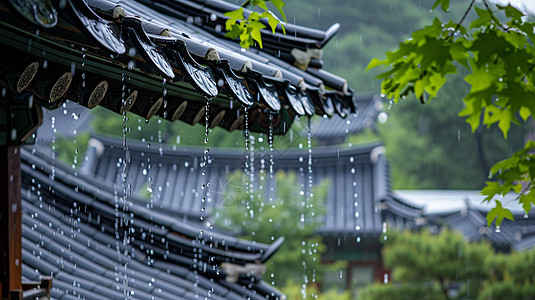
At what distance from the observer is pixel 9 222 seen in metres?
4.05

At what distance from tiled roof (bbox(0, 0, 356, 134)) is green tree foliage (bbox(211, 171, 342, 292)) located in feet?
29.3

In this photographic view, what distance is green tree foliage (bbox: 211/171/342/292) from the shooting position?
1398cm

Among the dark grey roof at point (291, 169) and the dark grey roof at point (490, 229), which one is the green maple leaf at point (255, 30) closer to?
the dark grey roof at point (291, 169)

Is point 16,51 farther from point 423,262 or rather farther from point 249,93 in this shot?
point 423,262

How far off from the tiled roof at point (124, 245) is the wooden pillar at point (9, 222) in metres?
1.08

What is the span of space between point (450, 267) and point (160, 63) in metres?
12.9

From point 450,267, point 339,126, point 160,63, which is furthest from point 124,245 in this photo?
point 339,126

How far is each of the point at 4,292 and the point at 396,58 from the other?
2608 mm

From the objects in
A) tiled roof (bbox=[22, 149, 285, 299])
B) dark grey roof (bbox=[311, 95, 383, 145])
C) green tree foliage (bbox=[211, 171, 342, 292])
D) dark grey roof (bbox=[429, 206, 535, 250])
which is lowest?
dark grey roof (bbox=[429, 206, 535, 250])

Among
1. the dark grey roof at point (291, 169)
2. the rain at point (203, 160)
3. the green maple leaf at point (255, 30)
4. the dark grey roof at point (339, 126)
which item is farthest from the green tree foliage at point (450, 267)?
the dark grey roof at point (339, 126)

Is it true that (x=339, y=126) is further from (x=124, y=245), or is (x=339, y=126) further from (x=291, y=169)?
(x=124, y=245)

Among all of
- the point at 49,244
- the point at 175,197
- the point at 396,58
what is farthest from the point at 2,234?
the point at 175,197

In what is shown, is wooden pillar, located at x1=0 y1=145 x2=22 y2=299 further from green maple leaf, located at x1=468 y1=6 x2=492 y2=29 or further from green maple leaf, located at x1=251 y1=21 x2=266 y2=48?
green maple leaf, located at x1=468 y1=6 x2=492 y2=29

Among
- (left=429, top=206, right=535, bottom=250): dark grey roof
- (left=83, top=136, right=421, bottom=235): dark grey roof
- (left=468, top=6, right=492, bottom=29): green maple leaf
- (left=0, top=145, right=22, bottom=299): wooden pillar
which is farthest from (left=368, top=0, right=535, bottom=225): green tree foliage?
(left=429, top=206, right=535, bottom=250): dark grey roof
